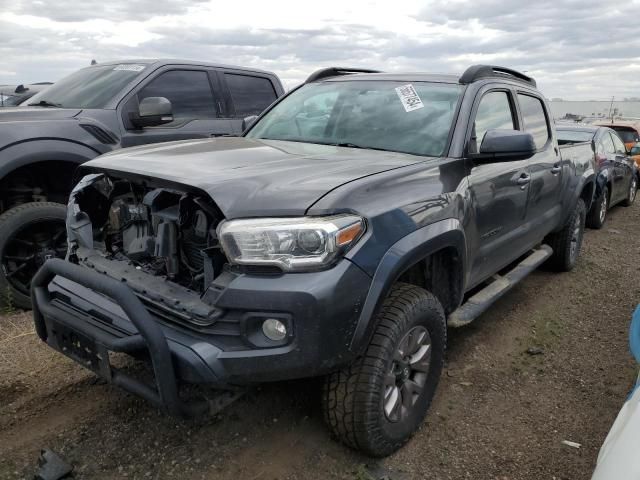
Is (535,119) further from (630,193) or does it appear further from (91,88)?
(630,193)

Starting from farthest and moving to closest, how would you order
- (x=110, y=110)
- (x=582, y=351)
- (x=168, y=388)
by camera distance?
(x=110, y=110) → (x=582, y=351) → (x=168, y=388)

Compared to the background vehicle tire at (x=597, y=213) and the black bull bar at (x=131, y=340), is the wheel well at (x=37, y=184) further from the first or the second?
the background vehicle tire at (x=597, y=213)

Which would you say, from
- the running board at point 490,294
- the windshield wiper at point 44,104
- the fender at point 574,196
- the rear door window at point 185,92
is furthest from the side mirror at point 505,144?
the windshield wiper at point 44,104

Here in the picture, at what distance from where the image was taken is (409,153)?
312cm

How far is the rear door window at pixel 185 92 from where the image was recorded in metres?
5.10

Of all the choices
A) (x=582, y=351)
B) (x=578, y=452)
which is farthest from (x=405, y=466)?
(x=582, y=351)

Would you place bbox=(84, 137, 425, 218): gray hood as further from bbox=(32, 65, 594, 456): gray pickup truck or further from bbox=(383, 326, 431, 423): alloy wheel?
bbox=(383, 326, 431, 423): alloy wheel

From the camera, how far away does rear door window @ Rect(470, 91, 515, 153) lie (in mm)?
3411

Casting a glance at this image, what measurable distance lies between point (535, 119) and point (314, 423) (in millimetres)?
3089

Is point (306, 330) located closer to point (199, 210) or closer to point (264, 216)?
point (264, 216)

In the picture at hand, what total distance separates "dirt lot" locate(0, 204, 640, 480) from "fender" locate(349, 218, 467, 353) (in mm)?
794

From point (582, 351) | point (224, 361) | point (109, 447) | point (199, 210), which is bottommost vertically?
point (582, 351)

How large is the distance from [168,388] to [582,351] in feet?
10.2

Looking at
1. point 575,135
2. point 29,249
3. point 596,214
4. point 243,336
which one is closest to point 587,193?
point 596,214
